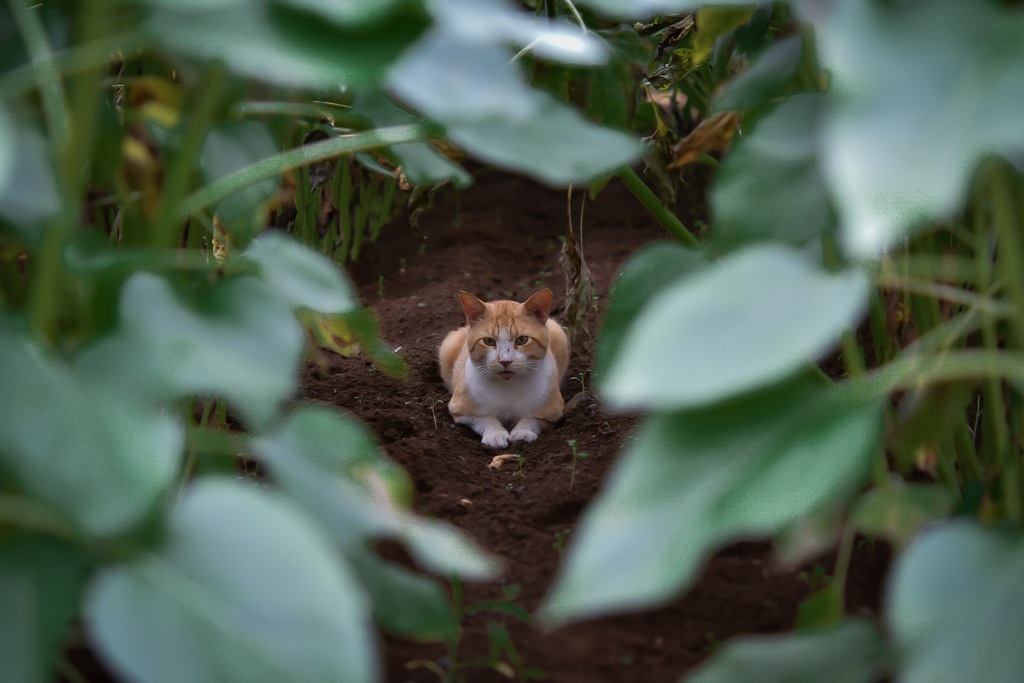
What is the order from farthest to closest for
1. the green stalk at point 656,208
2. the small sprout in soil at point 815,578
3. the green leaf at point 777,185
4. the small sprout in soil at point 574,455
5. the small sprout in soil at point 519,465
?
the small sprout in soil at point 519,465
the small sprout in soil at point 574,455
the green stalk at point 656,208
the small sprout in soil at point 815,578
the green leaf at point 777,185

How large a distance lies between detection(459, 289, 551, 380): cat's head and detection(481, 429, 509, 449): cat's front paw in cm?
27

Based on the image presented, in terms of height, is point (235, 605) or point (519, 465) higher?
point (235, 605)

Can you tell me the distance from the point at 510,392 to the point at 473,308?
27cm

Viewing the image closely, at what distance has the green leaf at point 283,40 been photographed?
787mm

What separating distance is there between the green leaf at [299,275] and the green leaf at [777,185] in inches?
15.8

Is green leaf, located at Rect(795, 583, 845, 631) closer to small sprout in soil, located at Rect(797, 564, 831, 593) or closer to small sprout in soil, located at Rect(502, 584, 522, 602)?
small sprout in soil, located at Rect(797, 564, 831, 593)

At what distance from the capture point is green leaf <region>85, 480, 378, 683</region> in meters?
0.67

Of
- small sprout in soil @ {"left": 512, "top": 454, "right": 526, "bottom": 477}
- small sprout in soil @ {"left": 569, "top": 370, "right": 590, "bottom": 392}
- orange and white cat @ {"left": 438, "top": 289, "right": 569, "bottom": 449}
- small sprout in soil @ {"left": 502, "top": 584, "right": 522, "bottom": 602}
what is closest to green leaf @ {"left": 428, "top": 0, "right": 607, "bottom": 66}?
small sprout in soil @ {"left": 502, "top": 584, "right": 522, "bottom": 602}

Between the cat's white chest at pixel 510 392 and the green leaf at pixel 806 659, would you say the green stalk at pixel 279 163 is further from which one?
the cat's white chest at pixel 510 392

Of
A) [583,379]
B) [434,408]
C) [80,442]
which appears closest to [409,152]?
[80,442]

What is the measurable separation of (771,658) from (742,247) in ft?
1.36

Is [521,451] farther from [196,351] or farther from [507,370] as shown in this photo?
[196,351]

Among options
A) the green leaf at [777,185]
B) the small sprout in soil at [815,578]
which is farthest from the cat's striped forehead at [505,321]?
the green leaf at [777,185]

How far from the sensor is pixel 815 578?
1.36 m
